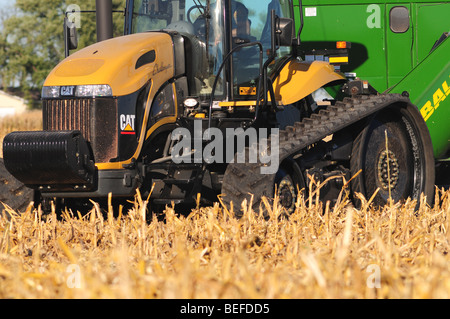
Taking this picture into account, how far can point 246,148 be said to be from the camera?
22.1 ft

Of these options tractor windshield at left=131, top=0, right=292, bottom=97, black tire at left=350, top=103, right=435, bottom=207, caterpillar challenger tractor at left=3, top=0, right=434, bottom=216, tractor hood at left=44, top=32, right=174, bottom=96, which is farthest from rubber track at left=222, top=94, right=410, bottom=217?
tractor hood at left=44, top=32, right=174, bottom=96

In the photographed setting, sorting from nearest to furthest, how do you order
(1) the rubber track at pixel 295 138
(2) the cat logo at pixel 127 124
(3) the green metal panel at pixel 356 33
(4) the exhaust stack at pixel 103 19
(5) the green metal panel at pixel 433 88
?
(1) the rubber track at pixel 295 138
(2) the cat logo at pixel 127 124
(5) the green metal panel at pixel 433 88
(3) the green metal panel at pixel 356 33
(4) the exhaust stack at pixel 103 19

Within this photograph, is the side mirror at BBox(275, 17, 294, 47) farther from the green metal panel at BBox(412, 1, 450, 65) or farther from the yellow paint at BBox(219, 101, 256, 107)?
the green metal panel at BBox(412, 1, 450, 65)

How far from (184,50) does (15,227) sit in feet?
6.86

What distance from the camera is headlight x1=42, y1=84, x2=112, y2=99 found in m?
Answer: 6.52

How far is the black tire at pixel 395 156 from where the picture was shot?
25.2 feet

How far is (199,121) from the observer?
699 centimetres

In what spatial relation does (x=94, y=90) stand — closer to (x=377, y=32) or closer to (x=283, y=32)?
(x=283, y=32)

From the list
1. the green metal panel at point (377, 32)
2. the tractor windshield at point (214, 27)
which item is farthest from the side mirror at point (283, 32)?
the green metal panel at point (377, 32)

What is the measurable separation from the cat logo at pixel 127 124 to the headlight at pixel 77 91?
0.22 metres

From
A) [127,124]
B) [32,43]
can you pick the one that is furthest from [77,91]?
[32,43]

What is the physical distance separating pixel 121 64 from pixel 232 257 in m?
2.81

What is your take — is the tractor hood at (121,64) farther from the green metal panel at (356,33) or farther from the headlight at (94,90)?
the green metal panel at (356,33)
